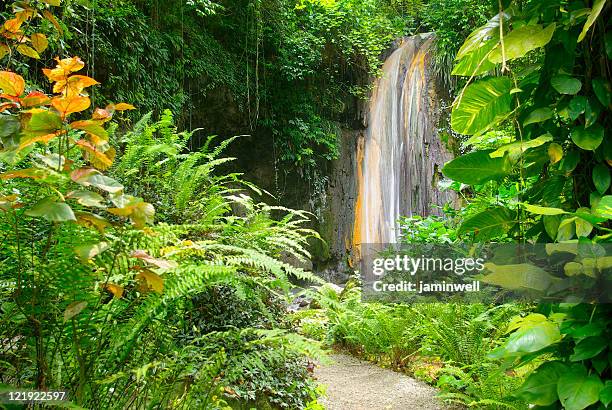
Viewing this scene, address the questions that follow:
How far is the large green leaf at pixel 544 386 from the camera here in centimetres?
77

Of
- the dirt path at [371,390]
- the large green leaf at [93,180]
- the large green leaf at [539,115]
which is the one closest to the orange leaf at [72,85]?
the large green leaf at [93,180]

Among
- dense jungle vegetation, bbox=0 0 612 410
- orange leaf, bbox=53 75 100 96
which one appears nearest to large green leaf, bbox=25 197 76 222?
dense jungle vegetation, bbox=0 0 612 410

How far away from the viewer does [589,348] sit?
737 mm

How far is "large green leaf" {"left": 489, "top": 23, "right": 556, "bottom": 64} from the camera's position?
0.79 meters

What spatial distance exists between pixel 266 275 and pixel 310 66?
6384 millimetres

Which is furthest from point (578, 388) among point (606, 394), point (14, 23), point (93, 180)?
point (14, 23)

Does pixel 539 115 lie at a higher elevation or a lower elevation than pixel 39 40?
lower

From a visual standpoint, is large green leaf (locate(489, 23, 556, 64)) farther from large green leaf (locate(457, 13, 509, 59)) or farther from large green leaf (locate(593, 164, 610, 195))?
large green leaf (locate(593, 164, 610, 195))

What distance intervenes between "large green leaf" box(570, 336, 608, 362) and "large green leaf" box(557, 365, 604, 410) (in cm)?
3

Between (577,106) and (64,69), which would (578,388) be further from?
(64,69)

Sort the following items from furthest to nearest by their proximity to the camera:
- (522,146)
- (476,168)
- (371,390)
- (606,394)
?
(371,390) → (476,168) → (522,146) → (606,394)

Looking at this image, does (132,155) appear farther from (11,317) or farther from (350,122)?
(350,122)

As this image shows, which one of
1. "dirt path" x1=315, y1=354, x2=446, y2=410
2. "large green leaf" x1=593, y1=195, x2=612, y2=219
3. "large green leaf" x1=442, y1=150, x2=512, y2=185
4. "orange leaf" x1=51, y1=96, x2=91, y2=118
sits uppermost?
"orange leaf" x1=51, y1=96, x2=91, y2=118

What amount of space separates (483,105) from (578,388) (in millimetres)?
565
